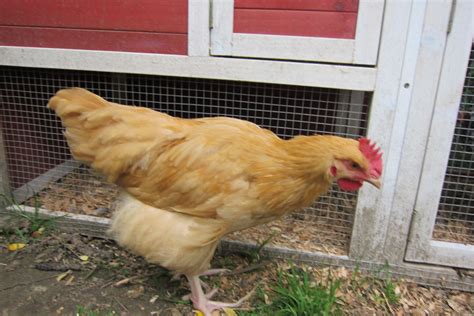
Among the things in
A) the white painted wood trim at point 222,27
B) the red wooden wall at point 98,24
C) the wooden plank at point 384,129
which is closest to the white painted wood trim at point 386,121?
the wooden plank at point 384,129

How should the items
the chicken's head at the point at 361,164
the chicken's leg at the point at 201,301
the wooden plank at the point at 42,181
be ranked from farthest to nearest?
the wooden plank at the point at 42,181, the chicken's leg at the point at 201,301, the chicken's head at the point at 361,164

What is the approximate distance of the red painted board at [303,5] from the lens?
85.8 inches

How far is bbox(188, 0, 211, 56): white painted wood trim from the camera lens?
229 cm

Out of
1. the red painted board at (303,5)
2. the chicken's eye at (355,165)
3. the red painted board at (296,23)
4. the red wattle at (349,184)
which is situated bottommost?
Result: the red wattle at (349,184)

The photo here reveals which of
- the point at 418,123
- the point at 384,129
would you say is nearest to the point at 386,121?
the point at 384,129

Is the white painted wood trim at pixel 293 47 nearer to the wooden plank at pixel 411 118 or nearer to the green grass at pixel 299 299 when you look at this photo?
the wooden plank at pixel 411 118

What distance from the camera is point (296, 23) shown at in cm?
225

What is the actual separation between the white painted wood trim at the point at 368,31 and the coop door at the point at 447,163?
0.39 metres

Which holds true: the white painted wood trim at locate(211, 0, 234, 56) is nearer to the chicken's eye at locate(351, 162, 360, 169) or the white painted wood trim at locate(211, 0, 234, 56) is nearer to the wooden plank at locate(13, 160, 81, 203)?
the chicken's eye at locate(351, 162, 360, 169)

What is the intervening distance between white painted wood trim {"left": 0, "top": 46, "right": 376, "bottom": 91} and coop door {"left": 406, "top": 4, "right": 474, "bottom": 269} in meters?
0.44

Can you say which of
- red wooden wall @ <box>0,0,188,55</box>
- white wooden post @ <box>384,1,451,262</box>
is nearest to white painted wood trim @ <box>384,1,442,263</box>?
white wooden post @ <box>384,1,451,262</box>

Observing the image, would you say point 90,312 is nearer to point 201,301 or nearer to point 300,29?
point 201,301

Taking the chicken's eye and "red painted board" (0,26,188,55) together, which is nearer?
the chicken's eye

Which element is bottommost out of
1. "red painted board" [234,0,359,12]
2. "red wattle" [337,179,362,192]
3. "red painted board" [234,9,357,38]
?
"red wattle" [337,179,362,192]
